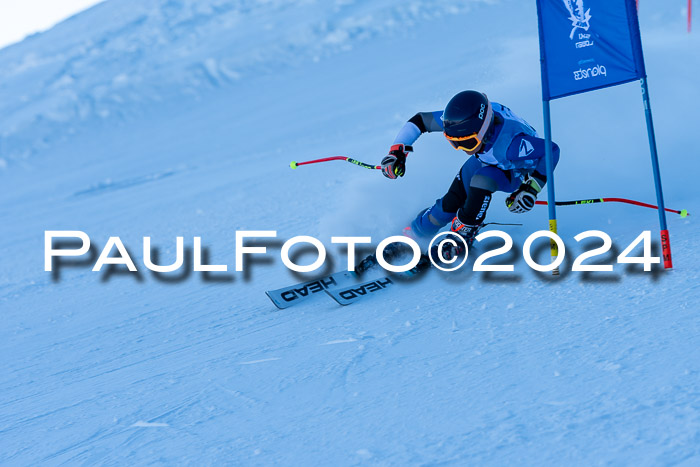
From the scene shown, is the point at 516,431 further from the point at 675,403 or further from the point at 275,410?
the point at 275,410

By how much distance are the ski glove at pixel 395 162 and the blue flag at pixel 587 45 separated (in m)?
1.10

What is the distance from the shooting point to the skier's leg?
4477mm

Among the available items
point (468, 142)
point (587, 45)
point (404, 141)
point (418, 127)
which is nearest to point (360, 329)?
point (468, 142)

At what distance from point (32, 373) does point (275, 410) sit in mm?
2144

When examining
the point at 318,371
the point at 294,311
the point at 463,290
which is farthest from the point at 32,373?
the point at 463,290

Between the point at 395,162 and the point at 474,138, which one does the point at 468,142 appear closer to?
the point at 474,138

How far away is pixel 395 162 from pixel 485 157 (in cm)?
63

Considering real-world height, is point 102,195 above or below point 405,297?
above

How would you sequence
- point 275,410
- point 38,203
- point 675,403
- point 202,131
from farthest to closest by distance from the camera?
point 202,131
point 38,203
point 275,410
point 675,403

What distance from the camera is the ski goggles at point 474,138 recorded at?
3.93 meters

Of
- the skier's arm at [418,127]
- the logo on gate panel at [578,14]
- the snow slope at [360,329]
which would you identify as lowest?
the snow slope at [360,329]

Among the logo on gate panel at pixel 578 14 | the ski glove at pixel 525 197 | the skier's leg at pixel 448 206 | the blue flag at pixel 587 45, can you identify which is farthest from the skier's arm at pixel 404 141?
the logo on gate panel at pixel 578 14

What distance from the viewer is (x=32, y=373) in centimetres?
396

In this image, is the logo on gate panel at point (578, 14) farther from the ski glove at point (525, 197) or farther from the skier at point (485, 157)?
the ski glove at point (525, 197)
